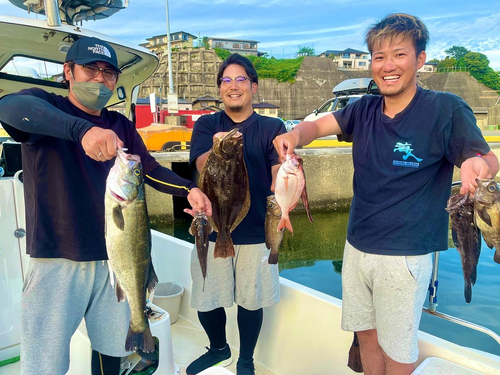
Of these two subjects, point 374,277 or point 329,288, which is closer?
point 374,277

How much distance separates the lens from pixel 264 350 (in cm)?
392

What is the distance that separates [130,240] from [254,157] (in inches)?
54.8

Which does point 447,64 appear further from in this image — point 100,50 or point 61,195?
point 61,195

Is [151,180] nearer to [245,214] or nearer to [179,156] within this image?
[245,214]

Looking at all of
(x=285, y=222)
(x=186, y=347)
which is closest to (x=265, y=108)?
(x=186, y=347)

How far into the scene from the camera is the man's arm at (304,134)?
254cm

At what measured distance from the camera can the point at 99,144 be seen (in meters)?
1.83

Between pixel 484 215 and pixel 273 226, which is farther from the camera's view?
pixel 273 226

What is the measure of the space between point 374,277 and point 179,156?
11984mm

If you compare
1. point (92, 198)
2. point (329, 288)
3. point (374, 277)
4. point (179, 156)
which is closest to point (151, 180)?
point (92, 198)

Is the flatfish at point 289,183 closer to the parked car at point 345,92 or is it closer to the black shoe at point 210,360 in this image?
the black shoe at point 210,360

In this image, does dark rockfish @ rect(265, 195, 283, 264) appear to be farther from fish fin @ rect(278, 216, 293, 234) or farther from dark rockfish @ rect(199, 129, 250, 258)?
dark rockfish @ rect(199, 129, 250, 258)

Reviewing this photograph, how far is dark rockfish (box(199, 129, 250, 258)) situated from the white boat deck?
1653 mm

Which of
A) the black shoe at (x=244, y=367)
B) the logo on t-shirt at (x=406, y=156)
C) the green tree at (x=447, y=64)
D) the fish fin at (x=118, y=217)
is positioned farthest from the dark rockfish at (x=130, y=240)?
the green tree at (x=447, y=64)
